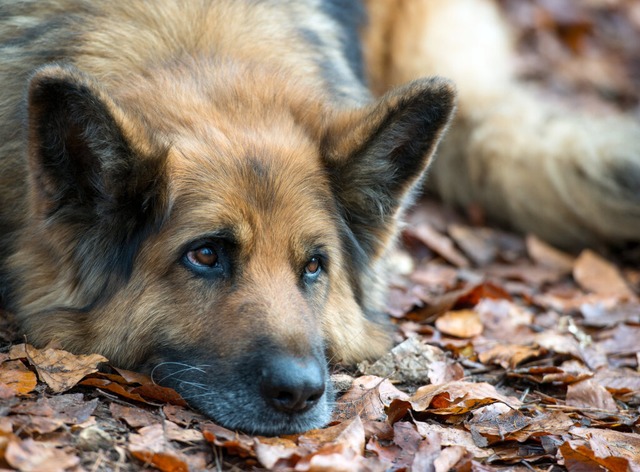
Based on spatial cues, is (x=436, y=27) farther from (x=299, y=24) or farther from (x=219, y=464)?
(x=219, y=464)

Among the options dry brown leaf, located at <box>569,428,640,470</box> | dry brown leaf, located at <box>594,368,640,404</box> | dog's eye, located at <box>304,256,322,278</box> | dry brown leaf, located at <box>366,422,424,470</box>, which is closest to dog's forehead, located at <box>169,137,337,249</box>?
dog's eye, located at <box>304,256,322,278</box>

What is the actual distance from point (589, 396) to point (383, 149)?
64.8 inches

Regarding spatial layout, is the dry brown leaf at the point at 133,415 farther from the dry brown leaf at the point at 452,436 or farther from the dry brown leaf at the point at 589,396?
the dry brown leaf at the point at 589,396

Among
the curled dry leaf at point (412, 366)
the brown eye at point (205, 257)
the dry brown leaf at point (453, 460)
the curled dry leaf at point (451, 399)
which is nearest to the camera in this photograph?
the dry brown leaf at point (453, 460)

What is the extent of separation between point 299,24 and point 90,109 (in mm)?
2077

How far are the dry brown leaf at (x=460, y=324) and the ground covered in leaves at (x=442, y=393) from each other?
13mm

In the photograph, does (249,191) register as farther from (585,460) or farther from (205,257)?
(585,460)

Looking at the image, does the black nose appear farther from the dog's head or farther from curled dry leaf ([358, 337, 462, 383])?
curled dry leaf ([358, 337, 462, 383])

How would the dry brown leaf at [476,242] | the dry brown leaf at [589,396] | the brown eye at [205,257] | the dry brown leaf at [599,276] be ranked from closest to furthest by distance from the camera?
the brown eye at [205,257] → the dry brown leaf at [589,396] → the dry brown leaf at [599,276] → the dry brown leaf at [476,242]

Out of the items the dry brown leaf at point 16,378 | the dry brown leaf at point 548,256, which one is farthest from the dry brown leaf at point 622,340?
the dry brown leaf at point 16,378

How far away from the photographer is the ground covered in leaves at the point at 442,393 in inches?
128

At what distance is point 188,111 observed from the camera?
13.2 ft

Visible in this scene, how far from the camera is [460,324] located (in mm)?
5320

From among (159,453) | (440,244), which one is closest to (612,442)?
(159,453)
